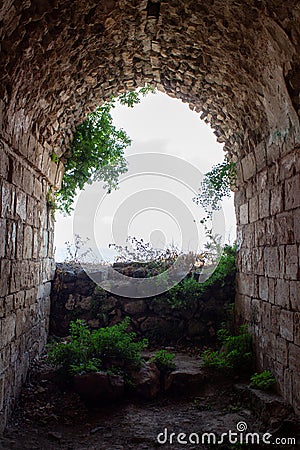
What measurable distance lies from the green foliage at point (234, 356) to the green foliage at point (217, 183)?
223cm

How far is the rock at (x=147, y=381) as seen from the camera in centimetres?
514

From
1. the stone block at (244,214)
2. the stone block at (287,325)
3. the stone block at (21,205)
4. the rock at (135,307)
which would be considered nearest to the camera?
the stone block at (287,325)

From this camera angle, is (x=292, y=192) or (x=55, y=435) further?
(x=292, y=192)

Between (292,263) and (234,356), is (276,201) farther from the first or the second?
(234,356)

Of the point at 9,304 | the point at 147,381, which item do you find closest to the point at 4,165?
the point at 9,304

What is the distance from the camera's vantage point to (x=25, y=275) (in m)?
5.04

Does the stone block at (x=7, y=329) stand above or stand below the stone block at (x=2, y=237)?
below

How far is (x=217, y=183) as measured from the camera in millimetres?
6902

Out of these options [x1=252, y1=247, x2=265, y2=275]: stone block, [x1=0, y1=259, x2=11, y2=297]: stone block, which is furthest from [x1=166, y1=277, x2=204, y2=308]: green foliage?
[x1=0, y1=259, x2=11, y2=297]: stone block

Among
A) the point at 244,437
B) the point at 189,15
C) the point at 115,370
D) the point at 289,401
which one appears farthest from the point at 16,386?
the point at 189,15

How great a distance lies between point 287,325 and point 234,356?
1.41 m

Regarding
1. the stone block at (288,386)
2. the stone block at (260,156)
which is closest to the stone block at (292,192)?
the stone block at (260,156)

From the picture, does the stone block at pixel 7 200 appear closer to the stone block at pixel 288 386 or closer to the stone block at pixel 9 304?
the stone block at pixel 9 304

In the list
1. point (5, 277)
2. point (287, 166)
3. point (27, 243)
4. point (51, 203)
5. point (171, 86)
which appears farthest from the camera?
point (51, 203)
